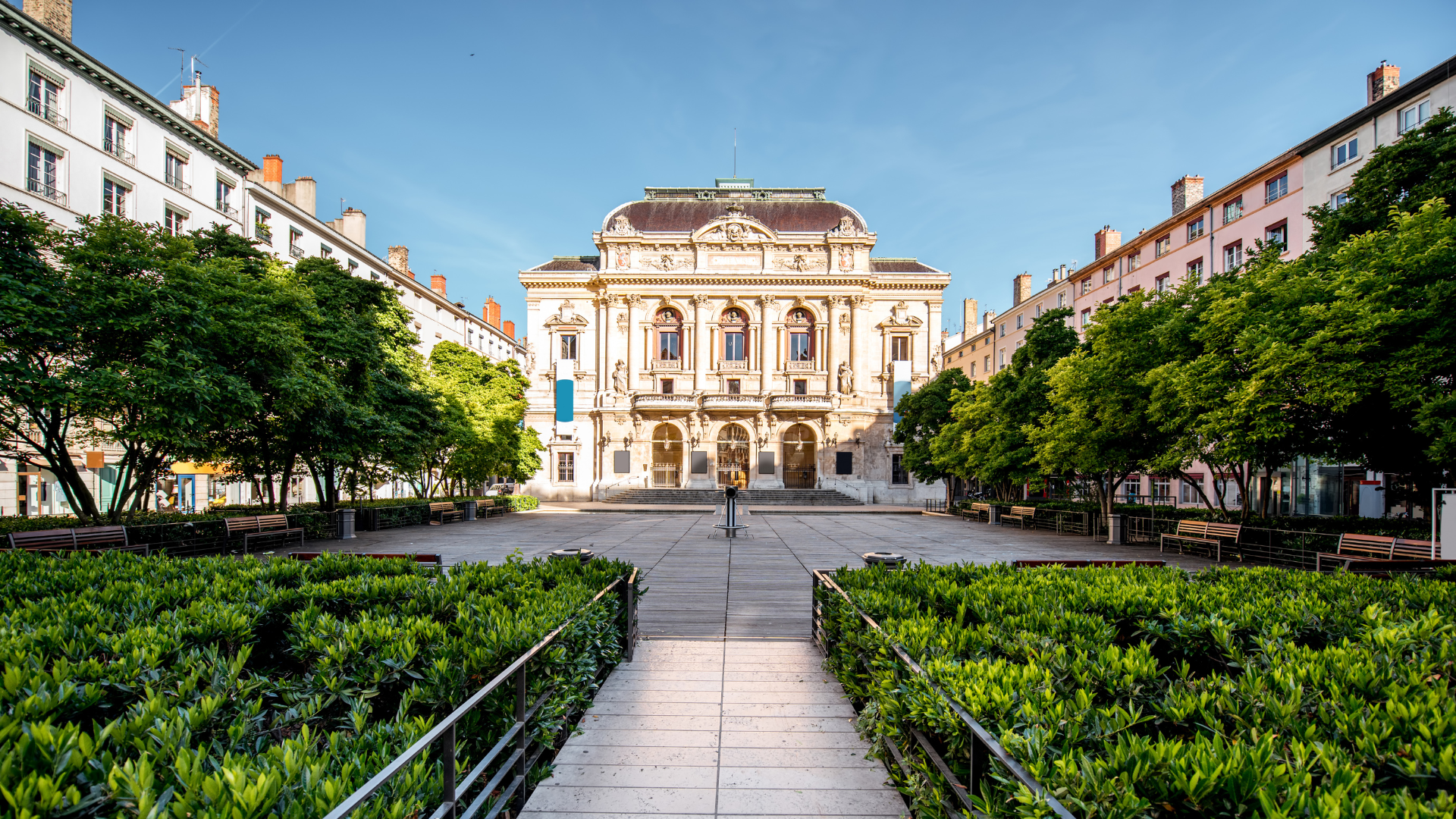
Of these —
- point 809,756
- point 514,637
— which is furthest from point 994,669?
point 514,637

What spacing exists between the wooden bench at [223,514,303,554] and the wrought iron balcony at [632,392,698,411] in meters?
31.9

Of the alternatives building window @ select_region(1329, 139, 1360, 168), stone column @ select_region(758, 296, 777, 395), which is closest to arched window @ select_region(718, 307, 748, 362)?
stone column @ select_region(758, 296, 777, 395)

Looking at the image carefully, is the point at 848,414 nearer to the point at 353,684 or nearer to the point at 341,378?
the point at 341,378

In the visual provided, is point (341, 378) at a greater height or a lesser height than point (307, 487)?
greater

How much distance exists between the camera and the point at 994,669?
13.7 feet

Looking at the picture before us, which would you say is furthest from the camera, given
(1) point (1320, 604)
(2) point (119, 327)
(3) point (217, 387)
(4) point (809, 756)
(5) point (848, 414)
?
(5) point (848, 414)

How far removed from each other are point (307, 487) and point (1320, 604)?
5237 cm

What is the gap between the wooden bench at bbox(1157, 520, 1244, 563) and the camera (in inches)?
677

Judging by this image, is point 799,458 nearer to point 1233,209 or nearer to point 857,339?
point 857,339

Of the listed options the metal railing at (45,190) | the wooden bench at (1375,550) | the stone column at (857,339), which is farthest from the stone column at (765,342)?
the wooden bench at (1375,550)

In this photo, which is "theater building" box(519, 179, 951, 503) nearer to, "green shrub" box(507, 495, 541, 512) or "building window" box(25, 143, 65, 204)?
"green shrub" box(507, 495, 541, 512)

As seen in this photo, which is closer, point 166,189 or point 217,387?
point 217,387

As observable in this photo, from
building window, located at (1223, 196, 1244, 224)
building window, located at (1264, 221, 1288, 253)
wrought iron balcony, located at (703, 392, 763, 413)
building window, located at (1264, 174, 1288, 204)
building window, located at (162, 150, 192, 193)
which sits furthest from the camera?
wrought iron balcony, located at (703, 392, 763, 413)

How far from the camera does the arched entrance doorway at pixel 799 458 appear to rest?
171ft
